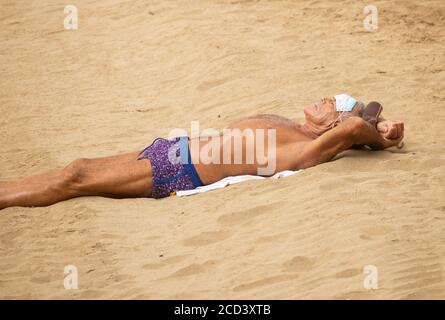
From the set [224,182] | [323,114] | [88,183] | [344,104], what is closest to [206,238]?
[224,182]

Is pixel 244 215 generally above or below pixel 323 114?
below

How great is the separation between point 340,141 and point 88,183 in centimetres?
176

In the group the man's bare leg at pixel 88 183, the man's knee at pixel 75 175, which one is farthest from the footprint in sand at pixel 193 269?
the man's knee at pixel 75 175

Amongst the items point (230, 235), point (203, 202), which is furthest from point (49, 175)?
point (230, 235)

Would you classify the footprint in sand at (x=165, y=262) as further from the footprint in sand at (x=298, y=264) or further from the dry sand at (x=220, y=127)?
the footprint in sand at (x=298, y=264)

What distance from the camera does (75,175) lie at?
579cm

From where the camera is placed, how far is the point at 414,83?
7.66 m

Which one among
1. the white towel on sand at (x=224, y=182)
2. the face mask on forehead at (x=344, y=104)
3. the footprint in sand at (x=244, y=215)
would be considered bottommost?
the footprint in sand at (x=244, y=215)

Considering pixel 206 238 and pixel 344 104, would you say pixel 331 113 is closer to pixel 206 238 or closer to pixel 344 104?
pixel 344 104

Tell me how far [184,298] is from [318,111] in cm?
191

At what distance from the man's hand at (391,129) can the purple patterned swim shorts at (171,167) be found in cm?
132

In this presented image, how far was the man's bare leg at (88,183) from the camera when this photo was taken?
5785 mm

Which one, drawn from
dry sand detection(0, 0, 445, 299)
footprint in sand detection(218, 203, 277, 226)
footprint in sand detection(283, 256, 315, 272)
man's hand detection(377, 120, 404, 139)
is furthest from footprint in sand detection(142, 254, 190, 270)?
man's hand detection(377, 120, 404, 139)
